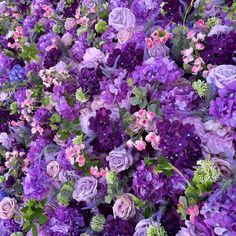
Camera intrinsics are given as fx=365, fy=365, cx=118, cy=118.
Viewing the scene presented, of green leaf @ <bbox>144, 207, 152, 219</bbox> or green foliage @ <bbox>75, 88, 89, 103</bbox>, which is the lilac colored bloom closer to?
green foliage @ <bbox>75, 88, 89, 103</bbox>

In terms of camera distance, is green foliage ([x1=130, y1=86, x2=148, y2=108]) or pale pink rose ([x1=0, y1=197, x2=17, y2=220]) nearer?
green foliage ([x1=130, y1=86, x2=148, y2=108])

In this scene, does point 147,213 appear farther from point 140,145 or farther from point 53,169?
point 53,169

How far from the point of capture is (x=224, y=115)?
114 cm

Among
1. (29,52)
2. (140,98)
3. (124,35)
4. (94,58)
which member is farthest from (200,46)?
(29,52)

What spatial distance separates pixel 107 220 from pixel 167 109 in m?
0.49

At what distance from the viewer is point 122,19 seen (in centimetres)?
166

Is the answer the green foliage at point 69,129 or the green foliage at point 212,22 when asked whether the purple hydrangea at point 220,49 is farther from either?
the green foliage at point 69,129

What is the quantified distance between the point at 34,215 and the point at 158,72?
0.78m

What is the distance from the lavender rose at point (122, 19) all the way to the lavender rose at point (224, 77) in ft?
Answer: 1.92

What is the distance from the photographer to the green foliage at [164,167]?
113 centimetres

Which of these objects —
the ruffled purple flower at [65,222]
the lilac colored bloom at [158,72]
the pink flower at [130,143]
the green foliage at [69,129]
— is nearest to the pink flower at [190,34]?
the lilac colored bloom at [158,72]

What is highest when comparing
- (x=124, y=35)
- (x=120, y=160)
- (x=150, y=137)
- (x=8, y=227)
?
(x=124, y=35)

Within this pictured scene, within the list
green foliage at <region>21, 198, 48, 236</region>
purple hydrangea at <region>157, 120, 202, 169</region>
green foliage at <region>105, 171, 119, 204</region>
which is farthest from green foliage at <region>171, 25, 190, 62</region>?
green foliage at <region>21, 198, 48, 236</region>

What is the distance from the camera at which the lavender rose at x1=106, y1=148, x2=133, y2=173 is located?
1350mm
